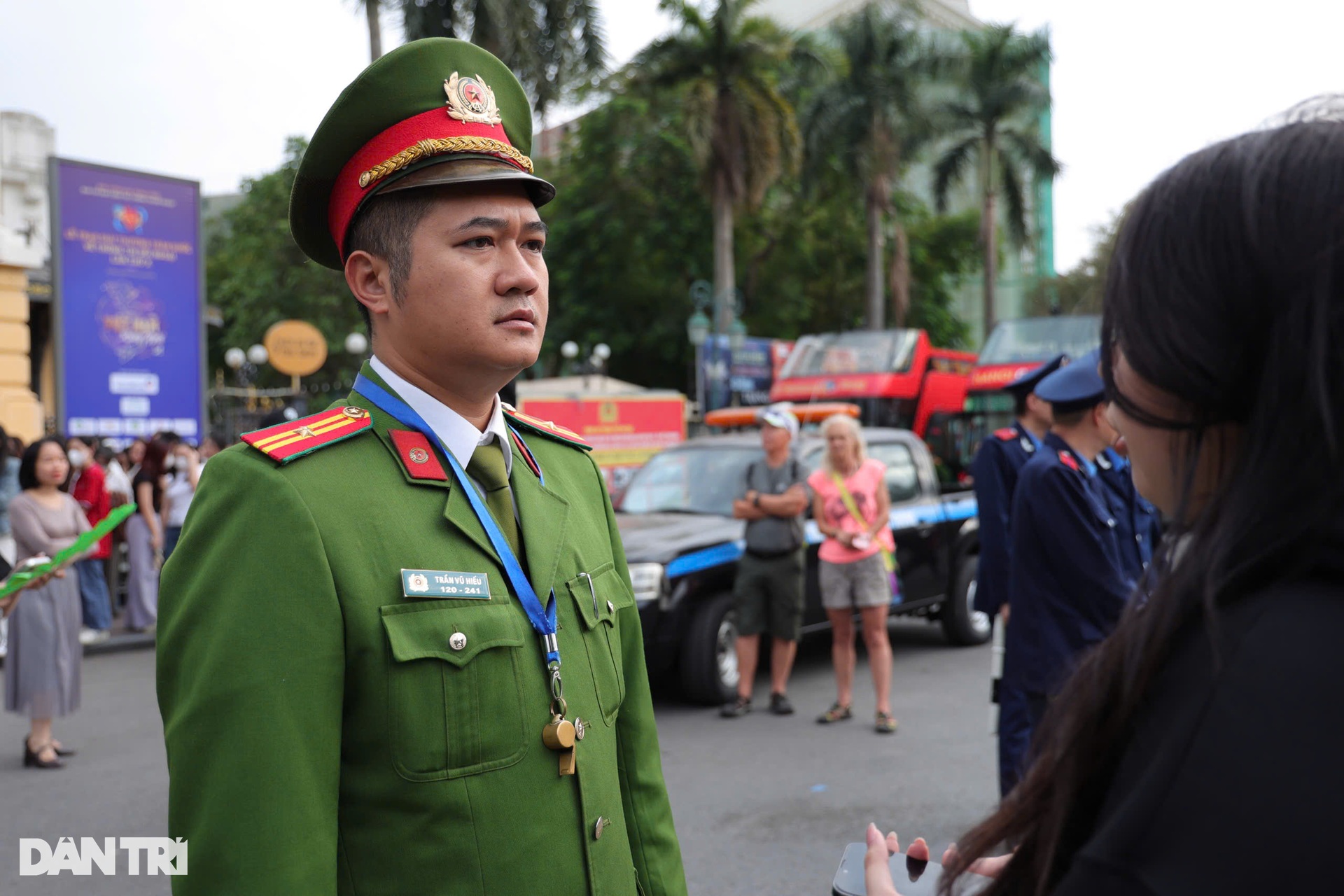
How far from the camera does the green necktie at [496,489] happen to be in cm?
171

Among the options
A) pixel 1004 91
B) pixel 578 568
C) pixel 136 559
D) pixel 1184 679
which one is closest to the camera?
pixel 1184 679

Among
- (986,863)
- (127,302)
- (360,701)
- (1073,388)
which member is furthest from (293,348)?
(986,863)

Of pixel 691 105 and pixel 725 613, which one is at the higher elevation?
pixel 691 105

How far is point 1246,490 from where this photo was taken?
2.91 feet

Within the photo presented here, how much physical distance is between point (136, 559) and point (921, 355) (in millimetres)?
13869

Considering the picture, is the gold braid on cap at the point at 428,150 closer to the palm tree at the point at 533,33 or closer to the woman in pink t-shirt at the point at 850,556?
the woman in pink t-shirt at the point at 850,556

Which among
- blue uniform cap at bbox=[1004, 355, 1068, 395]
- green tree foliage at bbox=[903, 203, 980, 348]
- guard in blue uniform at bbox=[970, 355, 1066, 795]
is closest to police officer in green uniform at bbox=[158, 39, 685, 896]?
blue uniform cap at bbox=[1004, 355, 1068, 395]

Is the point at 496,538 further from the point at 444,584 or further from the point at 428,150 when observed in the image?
the point at 428,150

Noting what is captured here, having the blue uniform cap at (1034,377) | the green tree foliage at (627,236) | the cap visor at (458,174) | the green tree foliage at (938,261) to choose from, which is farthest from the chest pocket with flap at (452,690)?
the green tree foliage at (938,261)

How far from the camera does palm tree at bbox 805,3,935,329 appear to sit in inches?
1198

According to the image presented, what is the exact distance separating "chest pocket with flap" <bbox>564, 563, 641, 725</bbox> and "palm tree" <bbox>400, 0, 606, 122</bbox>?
16.5 m

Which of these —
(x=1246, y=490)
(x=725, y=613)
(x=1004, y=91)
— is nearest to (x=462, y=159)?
(x=1246, y=490)

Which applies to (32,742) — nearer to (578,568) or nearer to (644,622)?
(644,622)

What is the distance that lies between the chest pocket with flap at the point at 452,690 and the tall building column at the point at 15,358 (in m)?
15.4
